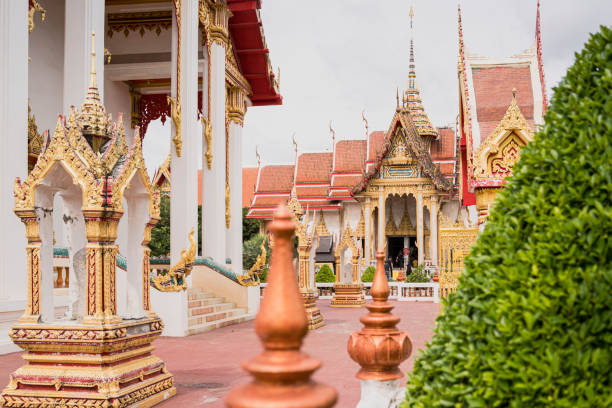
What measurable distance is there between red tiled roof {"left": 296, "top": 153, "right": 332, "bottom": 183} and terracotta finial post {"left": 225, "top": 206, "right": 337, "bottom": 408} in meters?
27.9

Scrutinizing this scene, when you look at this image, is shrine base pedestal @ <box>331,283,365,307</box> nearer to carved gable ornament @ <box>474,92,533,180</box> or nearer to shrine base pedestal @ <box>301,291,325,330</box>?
shrine base pedestal @ <box>301,291,325,330</box>

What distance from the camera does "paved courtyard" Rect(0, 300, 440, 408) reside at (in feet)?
17.2

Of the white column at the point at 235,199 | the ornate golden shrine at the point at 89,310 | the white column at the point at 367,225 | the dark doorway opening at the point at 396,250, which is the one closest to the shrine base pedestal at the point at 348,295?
the white column at the point at 235,199

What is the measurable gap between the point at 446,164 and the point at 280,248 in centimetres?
2720

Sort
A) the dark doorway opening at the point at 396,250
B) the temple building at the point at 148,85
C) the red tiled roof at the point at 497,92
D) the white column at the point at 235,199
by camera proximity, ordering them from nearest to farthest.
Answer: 1. the red tiled roof at the point at 497,92
2. the temple building at the point at 148,85
3. the white column at the point at 235,199
4. the dark doorway opening at the point at 396,250

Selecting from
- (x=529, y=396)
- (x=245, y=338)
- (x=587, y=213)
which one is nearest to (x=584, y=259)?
(x=587, y=213)

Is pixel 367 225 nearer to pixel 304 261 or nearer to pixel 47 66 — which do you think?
pixel 304 261

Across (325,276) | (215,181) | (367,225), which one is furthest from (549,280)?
(367,225)

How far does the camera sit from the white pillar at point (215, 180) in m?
13.6

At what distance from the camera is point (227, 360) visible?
7.18 metres

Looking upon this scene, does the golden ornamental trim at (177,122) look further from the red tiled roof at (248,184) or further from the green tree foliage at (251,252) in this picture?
the red tiled roof at (248,184)

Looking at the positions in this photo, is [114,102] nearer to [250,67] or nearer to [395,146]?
[250,67]

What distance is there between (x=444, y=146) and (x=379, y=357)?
2606cm

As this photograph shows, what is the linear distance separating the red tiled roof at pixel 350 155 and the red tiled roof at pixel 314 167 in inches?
31.9
